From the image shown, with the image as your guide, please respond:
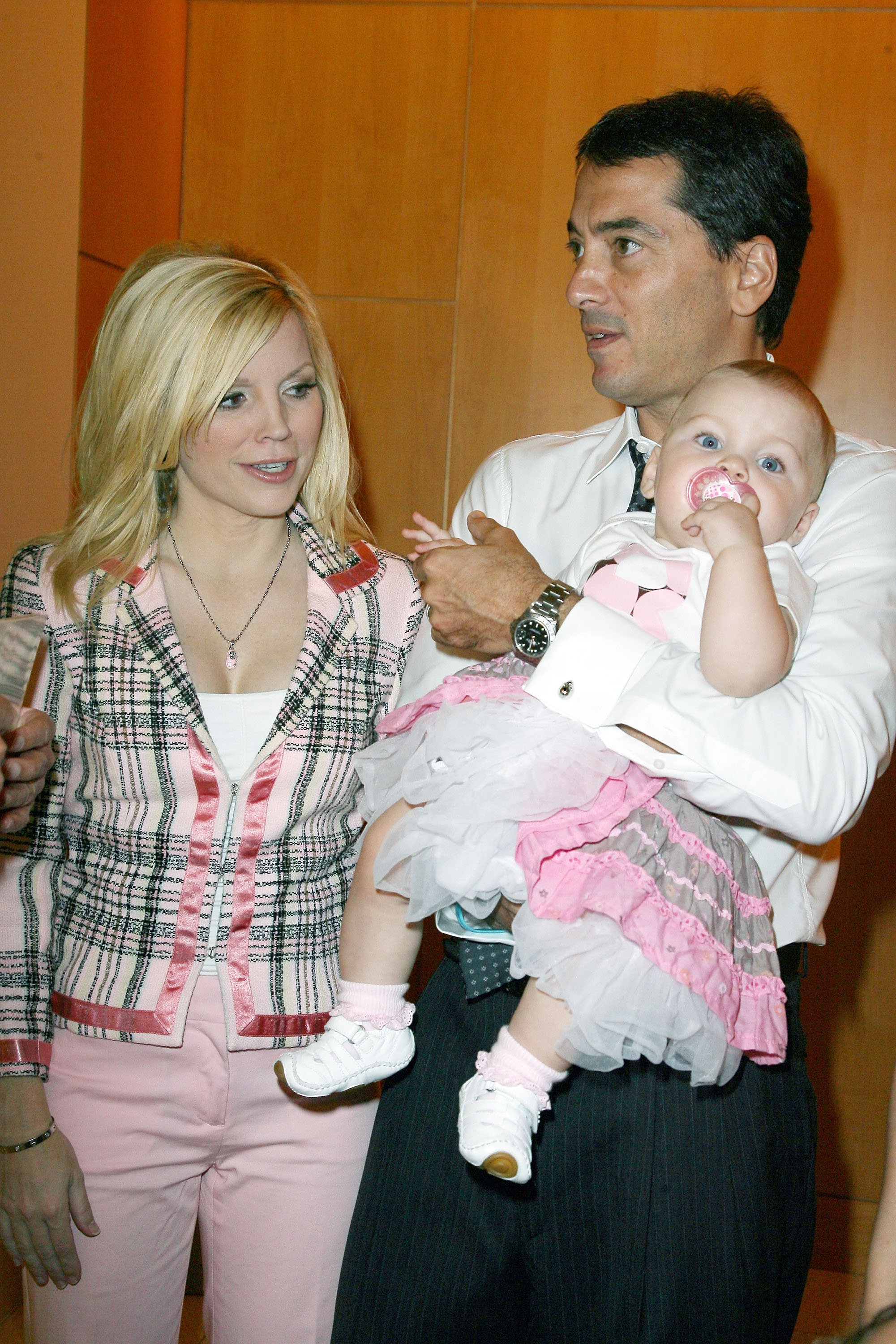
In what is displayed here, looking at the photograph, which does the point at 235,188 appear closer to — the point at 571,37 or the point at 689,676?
the point at 571,37

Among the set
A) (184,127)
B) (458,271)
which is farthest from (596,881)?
(184,127)

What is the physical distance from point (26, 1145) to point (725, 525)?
4.38ft

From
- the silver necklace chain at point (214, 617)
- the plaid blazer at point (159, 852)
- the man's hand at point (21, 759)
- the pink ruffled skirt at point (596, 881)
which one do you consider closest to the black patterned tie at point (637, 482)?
the pink ruffled skirt at point (596, 881)

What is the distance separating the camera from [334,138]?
3215 mm

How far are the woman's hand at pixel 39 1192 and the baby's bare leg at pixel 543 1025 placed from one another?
80 centimetres

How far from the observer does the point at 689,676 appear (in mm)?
1272

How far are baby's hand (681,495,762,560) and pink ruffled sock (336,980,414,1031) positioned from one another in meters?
0.69

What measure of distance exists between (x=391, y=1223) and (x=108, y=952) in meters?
0.58

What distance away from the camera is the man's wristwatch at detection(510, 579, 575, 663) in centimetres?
140

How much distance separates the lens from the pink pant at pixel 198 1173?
5.51 feet

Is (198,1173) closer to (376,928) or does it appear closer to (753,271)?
(376,928)

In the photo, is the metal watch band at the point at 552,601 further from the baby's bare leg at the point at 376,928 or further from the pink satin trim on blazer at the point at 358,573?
the pink satin trim on blazer at the point at 358,573

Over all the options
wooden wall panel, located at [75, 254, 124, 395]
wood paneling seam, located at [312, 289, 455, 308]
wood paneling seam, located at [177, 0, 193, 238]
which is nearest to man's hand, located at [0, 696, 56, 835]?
wooden wall panel, located at [75, 254, 124, 395]

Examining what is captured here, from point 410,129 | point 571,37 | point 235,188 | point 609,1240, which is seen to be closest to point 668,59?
point 571,37
